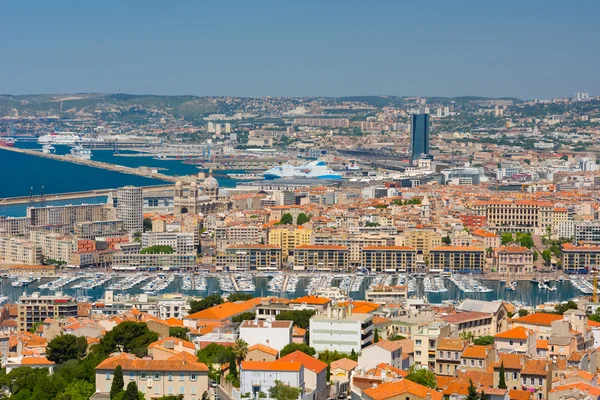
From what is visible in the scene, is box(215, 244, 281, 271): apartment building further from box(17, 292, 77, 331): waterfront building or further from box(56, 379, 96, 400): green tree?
box(56, 379, 96, 400): green tree

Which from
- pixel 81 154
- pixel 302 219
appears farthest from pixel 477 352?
pixel 81 154

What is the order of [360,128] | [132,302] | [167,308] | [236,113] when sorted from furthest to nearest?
1. [236,113]
2. [360,128]
3. [132,302]
4. [167,308]

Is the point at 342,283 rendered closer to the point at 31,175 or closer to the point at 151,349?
the point at 151,349

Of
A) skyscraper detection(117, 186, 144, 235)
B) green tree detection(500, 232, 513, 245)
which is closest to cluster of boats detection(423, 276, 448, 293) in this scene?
green tree detection(500, 232, 513, 245)

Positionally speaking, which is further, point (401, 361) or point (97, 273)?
point (97, 273)

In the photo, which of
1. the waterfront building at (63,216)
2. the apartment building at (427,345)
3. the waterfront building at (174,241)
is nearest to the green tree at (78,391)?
the apartment building at (427,345)

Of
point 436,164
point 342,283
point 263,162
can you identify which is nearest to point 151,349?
point 342,283

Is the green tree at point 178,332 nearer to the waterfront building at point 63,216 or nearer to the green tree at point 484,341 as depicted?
the green tree at point 484,341

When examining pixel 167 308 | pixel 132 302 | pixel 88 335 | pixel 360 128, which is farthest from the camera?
pixel 360 128
